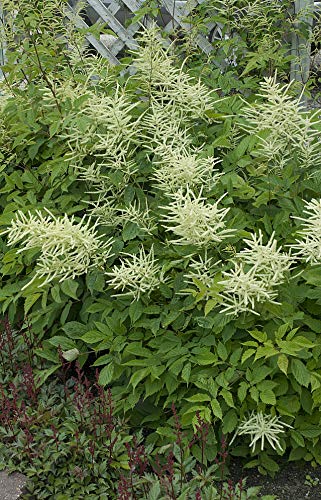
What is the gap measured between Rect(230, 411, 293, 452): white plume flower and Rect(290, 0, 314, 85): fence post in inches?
110

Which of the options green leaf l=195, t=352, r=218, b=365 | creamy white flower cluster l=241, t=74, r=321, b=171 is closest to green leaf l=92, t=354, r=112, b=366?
green leaf l=195, t=352, r=218, b=365

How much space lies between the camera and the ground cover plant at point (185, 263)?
242 centimetres

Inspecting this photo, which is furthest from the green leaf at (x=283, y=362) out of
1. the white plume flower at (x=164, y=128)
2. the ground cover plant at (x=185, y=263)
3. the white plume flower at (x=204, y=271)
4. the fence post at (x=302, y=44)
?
the fence post at (x=302, y=44)

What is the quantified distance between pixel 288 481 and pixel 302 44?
309 cm

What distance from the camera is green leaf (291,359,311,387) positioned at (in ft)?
7.84

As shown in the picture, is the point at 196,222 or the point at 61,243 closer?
the point at 196,222

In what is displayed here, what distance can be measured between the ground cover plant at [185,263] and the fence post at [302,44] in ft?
5.40

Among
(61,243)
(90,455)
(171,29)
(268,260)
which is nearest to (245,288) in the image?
(268,260)

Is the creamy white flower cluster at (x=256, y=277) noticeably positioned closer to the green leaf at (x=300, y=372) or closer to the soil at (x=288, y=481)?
the green leaf at (x=300, y=372)

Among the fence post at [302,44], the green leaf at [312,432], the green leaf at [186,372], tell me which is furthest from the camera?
the fence post at [302,44]

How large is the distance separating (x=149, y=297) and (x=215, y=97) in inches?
46.6

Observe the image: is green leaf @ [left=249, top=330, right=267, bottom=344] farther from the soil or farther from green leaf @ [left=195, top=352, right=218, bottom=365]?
the soil

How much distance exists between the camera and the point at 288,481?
8.65 ft

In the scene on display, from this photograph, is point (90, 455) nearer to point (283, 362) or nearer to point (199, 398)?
point (199, 398)
